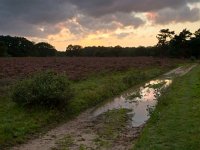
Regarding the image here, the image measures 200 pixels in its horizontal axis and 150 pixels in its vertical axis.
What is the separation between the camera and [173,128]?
49.8 feet

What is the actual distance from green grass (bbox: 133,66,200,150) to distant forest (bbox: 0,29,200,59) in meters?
86.0

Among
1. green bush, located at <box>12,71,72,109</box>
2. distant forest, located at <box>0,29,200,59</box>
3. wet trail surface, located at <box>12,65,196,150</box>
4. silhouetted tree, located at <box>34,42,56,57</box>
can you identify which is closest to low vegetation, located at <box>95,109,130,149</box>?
wet trail surface, located at <box>12,65,196,150</box>

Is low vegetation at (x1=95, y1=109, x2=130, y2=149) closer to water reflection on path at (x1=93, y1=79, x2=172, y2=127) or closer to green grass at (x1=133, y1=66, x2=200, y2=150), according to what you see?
water reflection on path at (x1=93, y1=79, x2=172, y2=127)

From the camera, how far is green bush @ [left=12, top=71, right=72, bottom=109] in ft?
61.4

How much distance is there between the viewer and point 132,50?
154 m

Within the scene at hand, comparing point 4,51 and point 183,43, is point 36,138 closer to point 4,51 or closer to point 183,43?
point 4,51

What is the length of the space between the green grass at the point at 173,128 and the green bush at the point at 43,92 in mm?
4824

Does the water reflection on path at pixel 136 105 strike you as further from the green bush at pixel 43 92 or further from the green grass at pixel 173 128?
the green bush at pixel 43 92

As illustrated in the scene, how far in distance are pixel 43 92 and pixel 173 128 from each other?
6810 mm

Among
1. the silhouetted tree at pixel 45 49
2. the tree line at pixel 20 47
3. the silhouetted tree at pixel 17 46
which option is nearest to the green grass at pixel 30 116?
the tree line at pixel 20 47

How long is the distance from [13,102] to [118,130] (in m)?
6.68

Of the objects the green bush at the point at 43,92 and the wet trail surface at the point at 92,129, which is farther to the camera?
the green bush at the point at 43,92

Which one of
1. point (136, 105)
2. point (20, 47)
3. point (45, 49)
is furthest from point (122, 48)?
point (136, 105)

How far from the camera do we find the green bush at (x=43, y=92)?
61.4 ft
